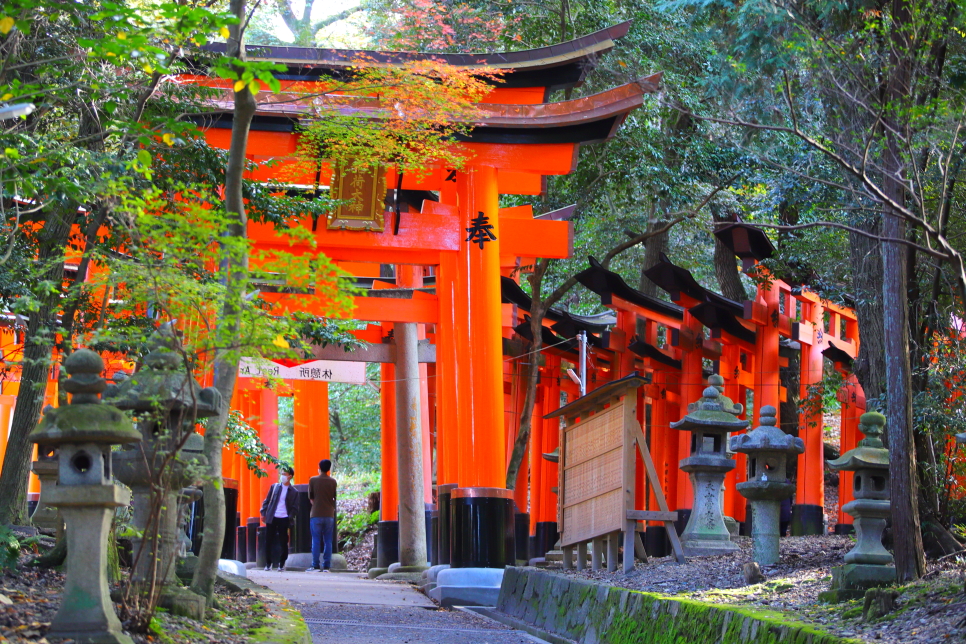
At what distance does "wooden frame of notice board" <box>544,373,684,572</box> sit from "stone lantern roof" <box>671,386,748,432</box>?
22.2 inches

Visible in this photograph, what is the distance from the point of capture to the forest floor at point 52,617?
18.0 feet

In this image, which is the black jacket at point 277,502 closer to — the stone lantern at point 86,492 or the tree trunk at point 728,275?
the tree trunk at point 728,275

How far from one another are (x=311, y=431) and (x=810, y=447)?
32.0 ft

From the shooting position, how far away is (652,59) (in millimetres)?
16156

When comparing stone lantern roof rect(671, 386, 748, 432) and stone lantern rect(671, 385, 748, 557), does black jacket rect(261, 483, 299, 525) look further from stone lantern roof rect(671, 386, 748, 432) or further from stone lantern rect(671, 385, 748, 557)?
stone lantern roof rect(671, 386, 748, 432)

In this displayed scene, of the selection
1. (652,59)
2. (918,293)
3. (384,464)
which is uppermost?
(652,59)

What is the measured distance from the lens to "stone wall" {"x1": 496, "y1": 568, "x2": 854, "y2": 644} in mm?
6008

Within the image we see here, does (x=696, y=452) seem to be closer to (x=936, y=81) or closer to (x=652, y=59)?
(x=936, y=81)

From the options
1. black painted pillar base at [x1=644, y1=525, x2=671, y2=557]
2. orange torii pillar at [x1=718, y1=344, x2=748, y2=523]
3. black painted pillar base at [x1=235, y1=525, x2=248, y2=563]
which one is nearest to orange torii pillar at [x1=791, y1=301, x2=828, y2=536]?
orange torii pillar at [x1=718, y1=344, x2=748, y2=523]

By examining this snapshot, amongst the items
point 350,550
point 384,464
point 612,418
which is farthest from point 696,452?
point 350,550

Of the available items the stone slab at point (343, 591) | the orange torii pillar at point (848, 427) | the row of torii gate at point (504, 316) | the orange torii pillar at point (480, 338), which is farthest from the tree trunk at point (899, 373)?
the orange torii pillar at point (848, 427)

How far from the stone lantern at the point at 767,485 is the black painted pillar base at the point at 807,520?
288 inches

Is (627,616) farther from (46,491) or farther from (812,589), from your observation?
(46,491)

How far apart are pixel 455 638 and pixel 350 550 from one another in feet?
61.6
